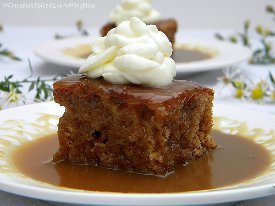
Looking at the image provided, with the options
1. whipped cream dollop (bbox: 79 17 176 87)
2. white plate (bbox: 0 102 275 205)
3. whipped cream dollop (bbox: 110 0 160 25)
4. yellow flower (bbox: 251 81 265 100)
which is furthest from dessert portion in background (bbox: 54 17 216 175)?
whipped cream dollop (bbox: 110 0 160 25)

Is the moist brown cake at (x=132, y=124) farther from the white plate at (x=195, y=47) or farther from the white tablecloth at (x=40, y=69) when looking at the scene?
the white plate at (x=195, y=47)

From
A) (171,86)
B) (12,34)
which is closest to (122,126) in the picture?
(171,86)

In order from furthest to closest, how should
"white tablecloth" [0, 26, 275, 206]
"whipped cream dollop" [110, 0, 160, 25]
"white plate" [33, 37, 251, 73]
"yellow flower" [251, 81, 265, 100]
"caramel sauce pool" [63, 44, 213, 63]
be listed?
"whipped cream dollop" [110, 0, 160, 25], "caramel sauce pool" [63, 44, 213, 63], "white plate" [33, 37, 251, 73], "yellow flower" [251, 81, 265, 100], "white tablecloth" [0, 26, 275, 206]

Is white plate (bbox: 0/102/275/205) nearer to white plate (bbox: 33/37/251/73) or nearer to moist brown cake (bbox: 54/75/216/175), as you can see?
moist brown cake (bbox: 54/75/216/175)

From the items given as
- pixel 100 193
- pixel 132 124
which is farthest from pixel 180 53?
pixel 100 193

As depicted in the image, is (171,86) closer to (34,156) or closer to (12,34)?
(34,156)

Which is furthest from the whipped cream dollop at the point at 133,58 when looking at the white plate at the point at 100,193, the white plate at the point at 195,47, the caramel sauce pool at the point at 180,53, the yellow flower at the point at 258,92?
the caramel sauce pool at the point at 180,53
